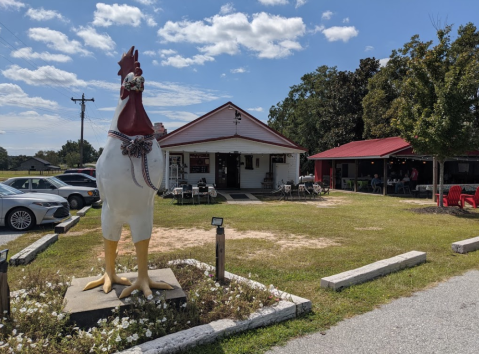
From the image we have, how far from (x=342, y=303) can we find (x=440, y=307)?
1239mm

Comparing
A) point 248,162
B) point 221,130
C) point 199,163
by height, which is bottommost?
point 199,163

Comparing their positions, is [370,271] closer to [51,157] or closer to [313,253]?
[313,253]

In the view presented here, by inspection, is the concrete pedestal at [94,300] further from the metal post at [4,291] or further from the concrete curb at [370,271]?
the concrete curb at [370,271]

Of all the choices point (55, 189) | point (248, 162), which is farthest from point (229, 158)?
point (55, 189)

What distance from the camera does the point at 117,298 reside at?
153 inches

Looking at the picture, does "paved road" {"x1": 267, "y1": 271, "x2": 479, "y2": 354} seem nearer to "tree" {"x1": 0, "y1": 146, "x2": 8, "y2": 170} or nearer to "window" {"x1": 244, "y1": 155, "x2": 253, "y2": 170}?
"window" {"x1": 244, "y1": 155, "x2": 253, "y2": 170}

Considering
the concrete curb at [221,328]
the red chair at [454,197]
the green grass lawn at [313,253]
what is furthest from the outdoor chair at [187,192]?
the concrete curb at [221,328]

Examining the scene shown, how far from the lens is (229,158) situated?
2238 centimetres

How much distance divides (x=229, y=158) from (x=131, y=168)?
1871 cm

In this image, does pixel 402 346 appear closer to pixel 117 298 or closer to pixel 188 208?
pixel 117 298

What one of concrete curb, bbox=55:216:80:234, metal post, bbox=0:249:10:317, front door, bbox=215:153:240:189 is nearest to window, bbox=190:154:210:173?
front door, bbox=215:153:240:189

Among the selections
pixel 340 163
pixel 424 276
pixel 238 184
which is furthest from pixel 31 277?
pixel 340 163

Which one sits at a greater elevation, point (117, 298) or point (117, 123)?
point (117, 123)

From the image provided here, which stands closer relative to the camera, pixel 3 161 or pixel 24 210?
pixel 24 210
